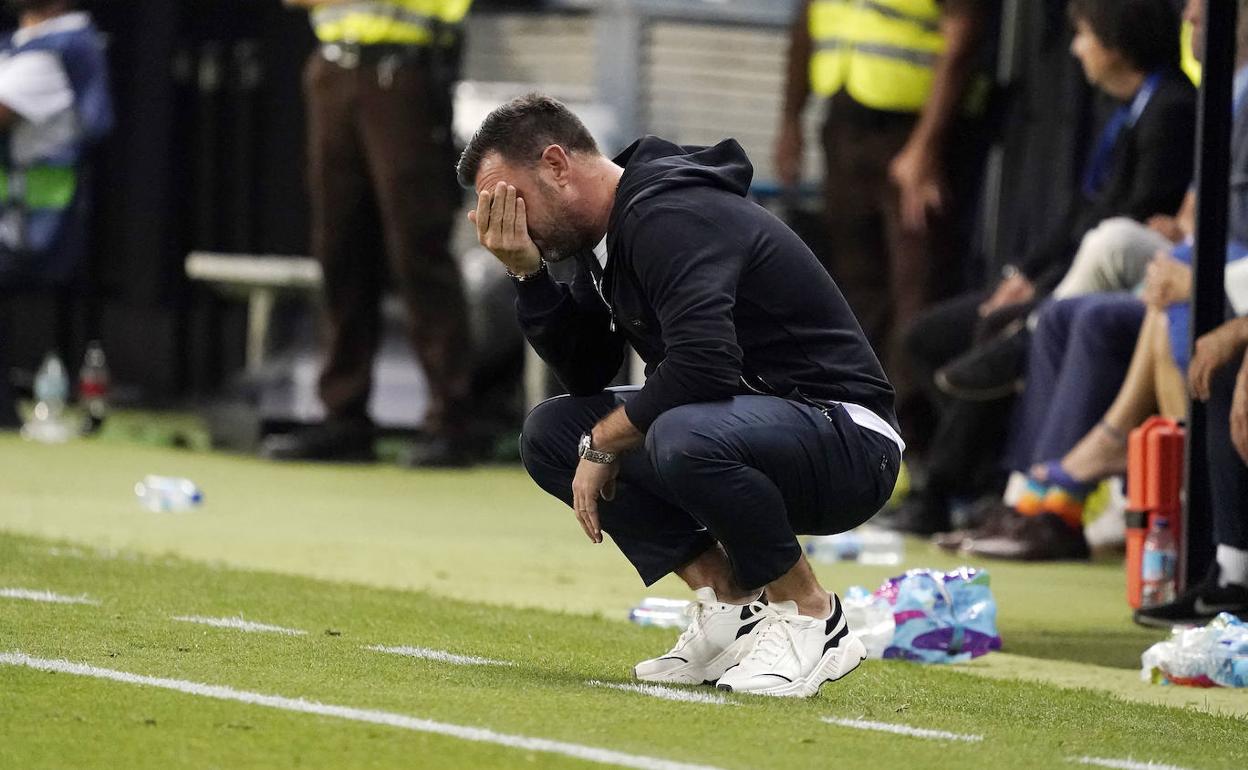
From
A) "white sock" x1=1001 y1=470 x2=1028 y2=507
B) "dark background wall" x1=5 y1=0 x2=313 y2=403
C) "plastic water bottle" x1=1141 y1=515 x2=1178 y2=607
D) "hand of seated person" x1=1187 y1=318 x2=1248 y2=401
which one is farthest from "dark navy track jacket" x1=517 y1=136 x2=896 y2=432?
"dark background wall" x1=5 y1=0 x2=313 y2=403

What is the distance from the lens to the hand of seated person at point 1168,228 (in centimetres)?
702

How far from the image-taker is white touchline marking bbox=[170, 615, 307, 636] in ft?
15.1

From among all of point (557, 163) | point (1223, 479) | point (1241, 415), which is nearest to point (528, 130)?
point (557, 163)

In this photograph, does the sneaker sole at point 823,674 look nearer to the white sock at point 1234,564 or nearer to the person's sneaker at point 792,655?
the person's sneaker at point 792,655

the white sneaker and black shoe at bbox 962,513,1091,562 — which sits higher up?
the white sneaker

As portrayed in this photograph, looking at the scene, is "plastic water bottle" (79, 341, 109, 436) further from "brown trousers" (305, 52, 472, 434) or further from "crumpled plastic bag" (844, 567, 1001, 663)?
"crumpled plastic bag" (844, 567, 1001, 663)

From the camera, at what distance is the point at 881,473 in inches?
165

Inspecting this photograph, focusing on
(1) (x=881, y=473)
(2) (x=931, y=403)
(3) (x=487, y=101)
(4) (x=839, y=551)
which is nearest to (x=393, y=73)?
(3) (x=487, y=101)

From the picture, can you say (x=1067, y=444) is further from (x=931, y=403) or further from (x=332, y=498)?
(x=332, y=498)

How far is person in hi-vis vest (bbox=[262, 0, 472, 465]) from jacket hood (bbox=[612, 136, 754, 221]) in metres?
4.98

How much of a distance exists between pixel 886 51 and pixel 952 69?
35 cm

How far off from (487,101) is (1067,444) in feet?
15.1

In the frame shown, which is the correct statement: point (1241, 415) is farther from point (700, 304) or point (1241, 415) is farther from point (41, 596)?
point (41, 596)

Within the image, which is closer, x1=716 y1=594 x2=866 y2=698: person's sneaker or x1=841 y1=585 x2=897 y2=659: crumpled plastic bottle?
x1=716 y1=594 x2=866 y2=698: person's sneaker
